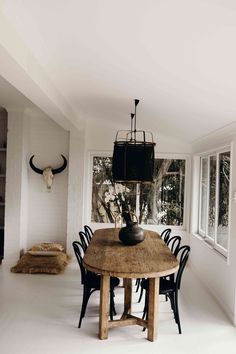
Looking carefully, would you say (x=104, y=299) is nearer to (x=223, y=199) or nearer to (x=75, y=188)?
(x=223, y=199)

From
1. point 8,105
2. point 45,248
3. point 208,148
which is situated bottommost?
point 45,248

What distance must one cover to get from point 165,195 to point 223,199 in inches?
75.0

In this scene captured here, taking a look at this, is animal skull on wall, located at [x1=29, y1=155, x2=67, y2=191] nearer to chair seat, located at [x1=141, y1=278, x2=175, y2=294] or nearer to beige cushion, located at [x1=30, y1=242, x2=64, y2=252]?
beige cushion, located at [x1=30, y1=242, x2=64, y2=252]

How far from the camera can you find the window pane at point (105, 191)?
20.2ft

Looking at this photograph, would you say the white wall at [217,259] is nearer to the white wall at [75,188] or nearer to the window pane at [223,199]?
the window pane at [223,199]

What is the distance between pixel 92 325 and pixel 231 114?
2667 millimetres

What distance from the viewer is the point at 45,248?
5.56 m

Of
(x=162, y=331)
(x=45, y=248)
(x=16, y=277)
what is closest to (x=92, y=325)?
(x=162, y=331)

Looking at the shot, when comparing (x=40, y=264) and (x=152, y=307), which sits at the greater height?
(x=152, y=307)

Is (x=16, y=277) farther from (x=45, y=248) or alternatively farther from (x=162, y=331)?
(x=162, y=331)

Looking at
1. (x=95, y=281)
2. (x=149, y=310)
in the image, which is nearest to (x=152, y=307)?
(x=149, y=310)

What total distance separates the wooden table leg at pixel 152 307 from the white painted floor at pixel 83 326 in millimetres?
89

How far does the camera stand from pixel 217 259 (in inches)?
165

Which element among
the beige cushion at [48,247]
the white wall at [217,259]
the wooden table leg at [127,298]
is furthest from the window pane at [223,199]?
the beige cushion at [48,247]
